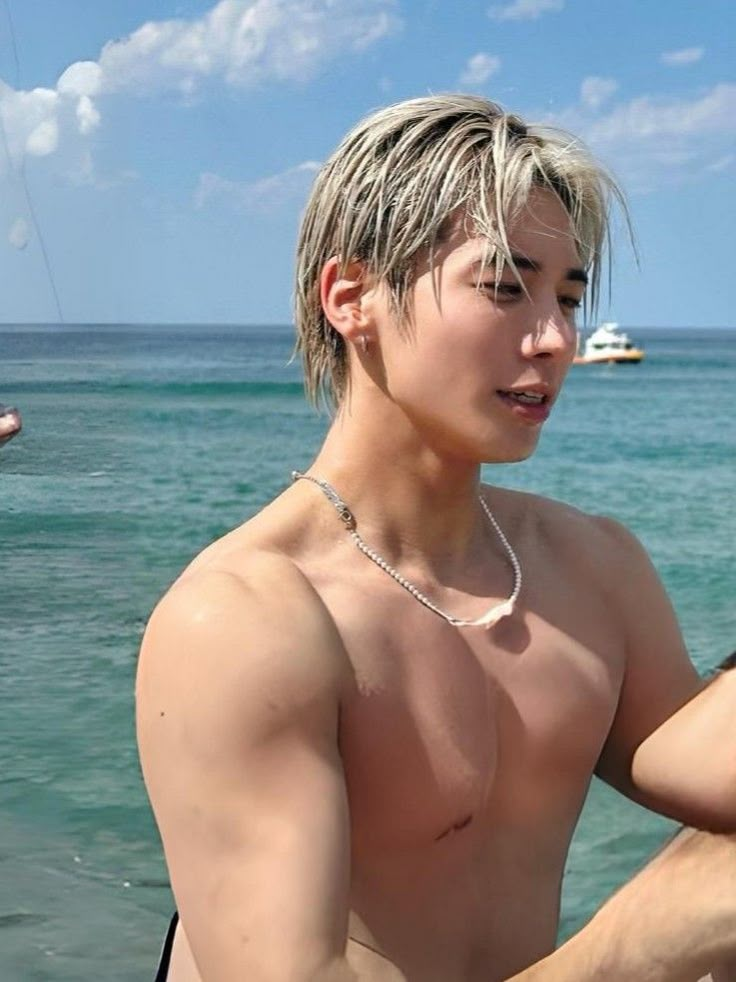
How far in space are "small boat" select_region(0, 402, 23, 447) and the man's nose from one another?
14.9 feet

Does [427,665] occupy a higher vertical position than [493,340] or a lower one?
lower

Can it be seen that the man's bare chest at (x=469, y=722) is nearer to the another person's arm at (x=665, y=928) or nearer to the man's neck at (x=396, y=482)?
the man's neck at (x=396, y=482)

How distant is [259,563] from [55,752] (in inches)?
176

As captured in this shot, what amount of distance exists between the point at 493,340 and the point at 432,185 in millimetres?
178

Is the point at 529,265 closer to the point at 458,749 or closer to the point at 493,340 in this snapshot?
the point at 493,340

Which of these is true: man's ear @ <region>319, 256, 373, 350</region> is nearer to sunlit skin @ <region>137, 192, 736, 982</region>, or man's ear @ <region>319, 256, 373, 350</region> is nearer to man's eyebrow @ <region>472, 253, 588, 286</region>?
sunlit skin @ <region>137, 192, 736, 982</region>

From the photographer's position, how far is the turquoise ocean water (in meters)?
4.34

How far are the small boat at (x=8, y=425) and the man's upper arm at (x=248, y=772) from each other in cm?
455

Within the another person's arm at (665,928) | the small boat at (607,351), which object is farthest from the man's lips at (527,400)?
the small boat at (607,351)

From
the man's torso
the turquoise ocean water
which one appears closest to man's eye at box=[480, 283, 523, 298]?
the man's torso

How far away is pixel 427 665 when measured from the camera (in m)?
1.57

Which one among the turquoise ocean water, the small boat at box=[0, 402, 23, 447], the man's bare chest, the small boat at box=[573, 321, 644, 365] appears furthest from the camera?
the small boat at box=[573, 321, 644, 365]

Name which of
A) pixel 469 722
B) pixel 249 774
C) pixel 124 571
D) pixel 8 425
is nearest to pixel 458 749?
pixel 469 722

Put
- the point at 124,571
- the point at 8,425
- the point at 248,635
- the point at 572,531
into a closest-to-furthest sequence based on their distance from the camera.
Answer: the point at 248,635 < the point at 572,531 < the point at 8,425 < the point at 124,571
